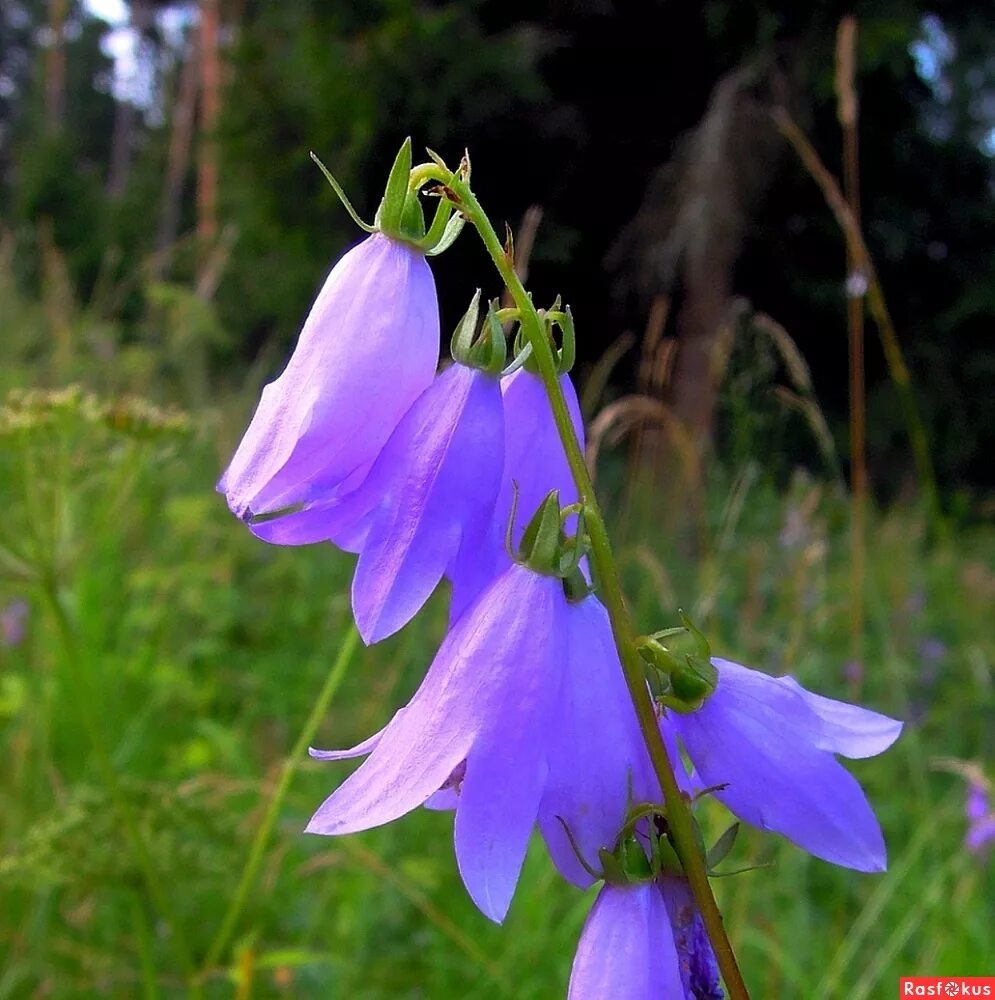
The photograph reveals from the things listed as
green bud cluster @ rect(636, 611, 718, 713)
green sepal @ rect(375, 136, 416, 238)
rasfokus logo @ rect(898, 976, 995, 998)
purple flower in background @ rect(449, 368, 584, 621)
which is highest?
green sepal @ rect(375, 136, 416, 238)

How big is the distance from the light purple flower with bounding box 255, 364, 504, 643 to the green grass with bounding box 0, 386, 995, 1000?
62cm

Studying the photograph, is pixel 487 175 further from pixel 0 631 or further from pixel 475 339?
pixel 475 339

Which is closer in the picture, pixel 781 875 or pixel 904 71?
pixel 781 875

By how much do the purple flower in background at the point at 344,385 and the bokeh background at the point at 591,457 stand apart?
53 cm

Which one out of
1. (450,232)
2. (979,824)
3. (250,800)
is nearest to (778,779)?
(450,232)

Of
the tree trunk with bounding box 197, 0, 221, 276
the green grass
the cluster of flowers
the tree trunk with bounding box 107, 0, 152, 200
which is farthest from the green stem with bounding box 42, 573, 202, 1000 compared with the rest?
the tree trunk with bounding box 107, 0, 152, 200

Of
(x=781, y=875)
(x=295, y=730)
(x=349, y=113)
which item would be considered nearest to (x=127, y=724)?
(x=295, y=730)

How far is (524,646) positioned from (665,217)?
24.1 feet

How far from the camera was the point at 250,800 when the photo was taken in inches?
84.0

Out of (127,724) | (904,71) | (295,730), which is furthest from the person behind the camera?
(904,71)

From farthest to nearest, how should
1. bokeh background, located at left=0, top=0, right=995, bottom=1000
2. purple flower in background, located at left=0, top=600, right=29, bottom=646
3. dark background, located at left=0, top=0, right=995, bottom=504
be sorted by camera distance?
dark background, located at left=0, top=0, right=995, bottom=504, purple flower in background, located at left=0, top=600, right=29, bottom=646, bokeh background, located at left=0, top=0, right=995, bottom=1000

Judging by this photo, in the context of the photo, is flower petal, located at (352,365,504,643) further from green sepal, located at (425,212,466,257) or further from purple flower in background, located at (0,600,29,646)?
purple flower in background, located at (0,600,29,646)

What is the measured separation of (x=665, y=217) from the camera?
24.7ft

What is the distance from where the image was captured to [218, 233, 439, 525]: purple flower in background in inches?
25.1
